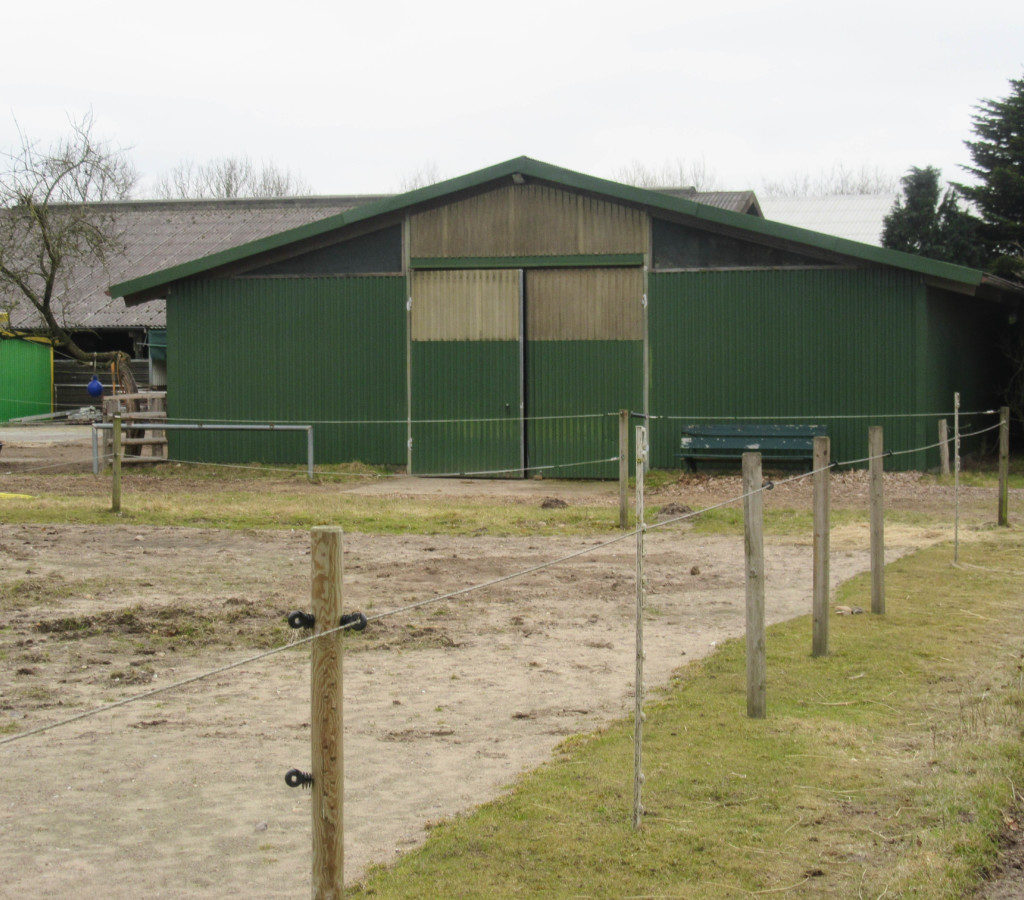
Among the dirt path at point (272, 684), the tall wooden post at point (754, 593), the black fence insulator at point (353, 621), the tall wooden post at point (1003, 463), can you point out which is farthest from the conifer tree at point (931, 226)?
the black fence insulator at point (353, 621)

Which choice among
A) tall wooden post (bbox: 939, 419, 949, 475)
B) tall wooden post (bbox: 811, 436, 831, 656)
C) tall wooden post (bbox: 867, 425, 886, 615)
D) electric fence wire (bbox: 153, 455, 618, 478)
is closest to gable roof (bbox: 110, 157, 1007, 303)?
tall wooden post (bbox: 939, 419, 949, 475)

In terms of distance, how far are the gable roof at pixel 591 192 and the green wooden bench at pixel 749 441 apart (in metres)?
2.75

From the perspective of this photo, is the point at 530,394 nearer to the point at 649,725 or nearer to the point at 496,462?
the point at 496,462

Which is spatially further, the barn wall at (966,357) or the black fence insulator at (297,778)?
the barn wall at (966,357)

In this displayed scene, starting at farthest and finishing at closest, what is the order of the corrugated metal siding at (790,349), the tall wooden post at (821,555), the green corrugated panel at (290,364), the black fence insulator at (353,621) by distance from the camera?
1. the green corrugated panel at (290,364)
2. the corrugated metal siding at (790,349)
3. the tall wooden post at (821,555)
4. the black fence insulator at (353,621)

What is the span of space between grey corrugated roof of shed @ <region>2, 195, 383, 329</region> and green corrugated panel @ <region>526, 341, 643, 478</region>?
17.5 meters

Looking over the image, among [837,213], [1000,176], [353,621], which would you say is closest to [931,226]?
[1000,176]

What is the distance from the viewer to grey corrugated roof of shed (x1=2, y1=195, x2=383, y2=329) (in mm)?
36125

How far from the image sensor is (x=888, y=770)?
5.79 meters

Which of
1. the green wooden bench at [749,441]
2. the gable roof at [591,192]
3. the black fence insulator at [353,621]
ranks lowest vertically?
the green wooden bench at [749,441]

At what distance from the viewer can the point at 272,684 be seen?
7562 mm

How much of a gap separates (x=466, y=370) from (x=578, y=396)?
1894 mm

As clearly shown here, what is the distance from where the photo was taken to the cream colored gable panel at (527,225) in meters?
20.3

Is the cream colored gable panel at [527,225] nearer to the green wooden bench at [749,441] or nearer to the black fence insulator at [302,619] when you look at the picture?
the green wooden bench at [749,441]
